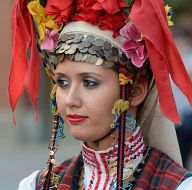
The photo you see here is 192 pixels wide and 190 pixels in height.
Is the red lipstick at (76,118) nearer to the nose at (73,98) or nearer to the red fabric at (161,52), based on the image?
the nose at (73,98)

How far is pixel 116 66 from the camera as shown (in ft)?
9.55

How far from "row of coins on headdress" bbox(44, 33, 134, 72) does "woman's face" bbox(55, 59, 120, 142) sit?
2cm

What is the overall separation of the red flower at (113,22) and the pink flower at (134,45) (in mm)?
36

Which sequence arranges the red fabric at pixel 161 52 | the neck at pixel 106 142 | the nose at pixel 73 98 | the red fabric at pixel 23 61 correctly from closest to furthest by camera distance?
the red fabric at pixel 161 52
the nose at pixel 73 98
the neck at pixel 106 142
the red fabric at pixel 23 61

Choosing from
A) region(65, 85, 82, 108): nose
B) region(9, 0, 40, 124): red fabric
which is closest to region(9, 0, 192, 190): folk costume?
region(9, 0, 40, 124): red fabric

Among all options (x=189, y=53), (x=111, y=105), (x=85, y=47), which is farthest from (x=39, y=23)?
(x=189, y=53)

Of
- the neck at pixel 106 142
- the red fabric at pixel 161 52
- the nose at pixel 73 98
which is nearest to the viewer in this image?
the red fabric at pixel 161 52

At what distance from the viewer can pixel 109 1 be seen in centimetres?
284

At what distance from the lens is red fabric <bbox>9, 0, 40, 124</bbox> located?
306 centimetres

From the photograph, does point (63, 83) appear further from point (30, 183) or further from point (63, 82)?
point (30, 183)

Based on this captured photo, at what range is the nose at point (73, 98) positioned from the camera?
2.85 metres

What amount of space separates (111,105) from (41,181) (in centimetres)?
50

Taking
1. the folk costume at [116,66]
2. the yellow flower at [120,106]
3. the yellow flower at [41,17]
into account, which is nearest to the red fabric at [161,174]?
the folk costume at [116,66]

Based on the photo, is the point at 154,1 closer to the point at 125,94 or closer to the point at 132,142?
the point at 125,94
